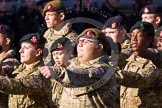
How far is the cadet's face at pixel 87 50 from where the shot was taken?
218 inches

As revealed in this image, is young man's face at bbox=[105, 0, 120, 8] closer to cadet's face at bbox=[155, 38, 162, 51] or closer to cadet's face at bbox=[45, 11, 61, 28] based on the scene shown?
cadet's face at bbox=[45, 11, 61, 28]

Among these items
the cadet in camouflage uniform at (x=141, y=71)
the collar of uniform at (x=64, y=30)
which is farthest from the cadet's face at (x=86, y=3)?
the cadet in camouflage uniform at (x=141, y=71)

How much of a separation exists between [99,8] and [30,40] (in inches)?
160

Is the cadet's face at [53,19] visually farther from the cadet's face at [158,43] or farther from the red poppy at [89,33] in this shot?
the red poppy at [89,33]

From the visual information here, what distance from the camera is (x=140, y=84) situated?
6051mm

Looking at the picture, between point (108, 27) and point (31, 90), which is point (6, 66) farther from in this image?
point (108, 27)

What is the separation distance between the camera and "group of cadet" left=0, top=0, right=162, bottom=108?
548 centimetres

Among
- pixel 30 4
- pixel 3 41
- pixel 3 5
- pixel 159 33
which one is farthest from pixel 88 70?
pixel 3 5

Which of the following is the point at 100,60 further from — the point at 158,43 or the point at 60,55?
the point at 158,43

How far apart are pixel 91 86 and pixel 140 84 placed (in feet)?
2.36

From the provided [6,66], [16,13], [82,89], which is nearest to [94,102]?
[82,89]

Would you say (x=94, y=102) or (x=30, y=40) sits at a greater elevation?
(x=30, y=40)

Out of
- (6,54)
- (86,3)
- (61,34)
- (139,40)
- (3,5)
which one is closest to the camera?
(139,40)

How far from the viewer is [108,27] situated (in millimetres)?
7156
